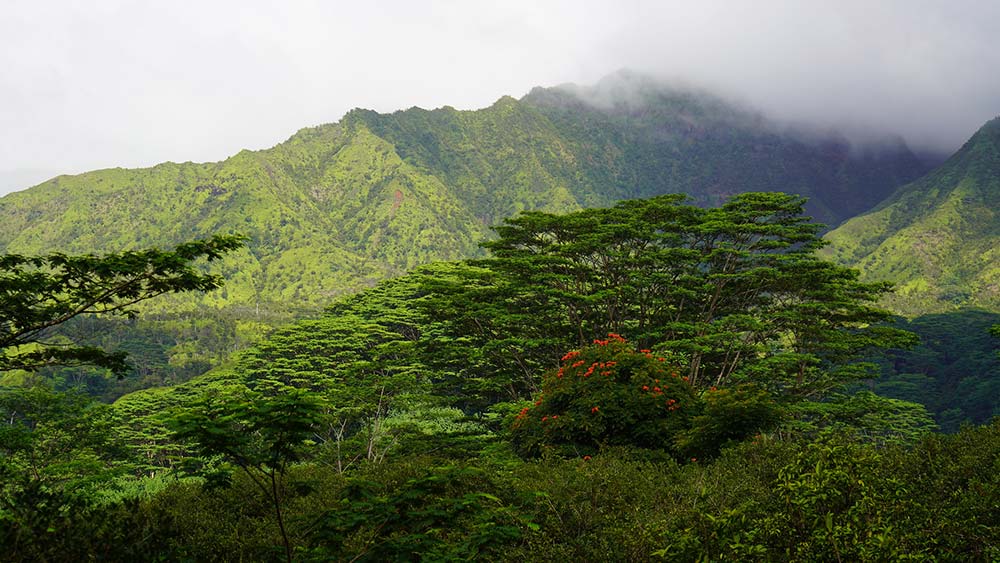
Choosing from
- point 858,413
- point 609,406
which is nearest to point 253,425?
point 609,406

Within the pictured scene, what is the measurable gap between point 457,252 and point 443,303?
527ft

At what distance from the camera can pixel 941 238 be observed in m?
146

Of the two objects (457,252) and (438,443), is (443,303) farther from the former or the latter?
(457,252)

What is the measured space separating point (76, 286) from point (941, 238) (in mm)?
179884

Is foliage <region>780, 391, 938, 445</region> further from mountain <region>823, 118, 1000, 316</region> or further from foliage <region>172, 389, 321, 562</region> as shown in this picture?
mountain <region>823, 118, 1000, 316</region>

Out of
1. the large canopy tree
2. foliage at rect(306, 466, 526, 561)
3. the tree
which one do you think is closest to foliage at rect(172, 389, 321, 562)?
foliage at rect(306, 466, 526, 561)

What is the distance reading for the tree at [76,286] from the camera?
870 centimetres

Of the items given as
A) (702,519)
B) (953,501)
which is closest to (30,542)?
(702,519)

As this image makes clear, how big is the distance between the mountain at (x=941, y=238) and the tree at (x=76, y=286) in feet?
443

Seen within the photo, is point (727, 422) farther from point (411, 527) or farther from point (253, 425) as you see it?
point (253, 425)

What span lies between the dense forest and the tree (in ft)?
0.17

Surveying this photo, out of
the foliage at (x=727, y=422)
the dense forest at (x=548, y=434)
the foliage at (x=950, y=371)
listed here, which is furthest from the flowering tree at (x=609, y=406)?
the foliage at (x=950, y=371)

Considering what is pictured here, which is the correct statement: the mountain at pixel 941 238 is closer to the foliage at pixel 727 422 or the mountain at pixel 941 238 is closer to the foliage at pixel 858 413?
the foliage at pixel 858 413

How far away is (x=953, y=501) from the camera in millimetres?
6637
